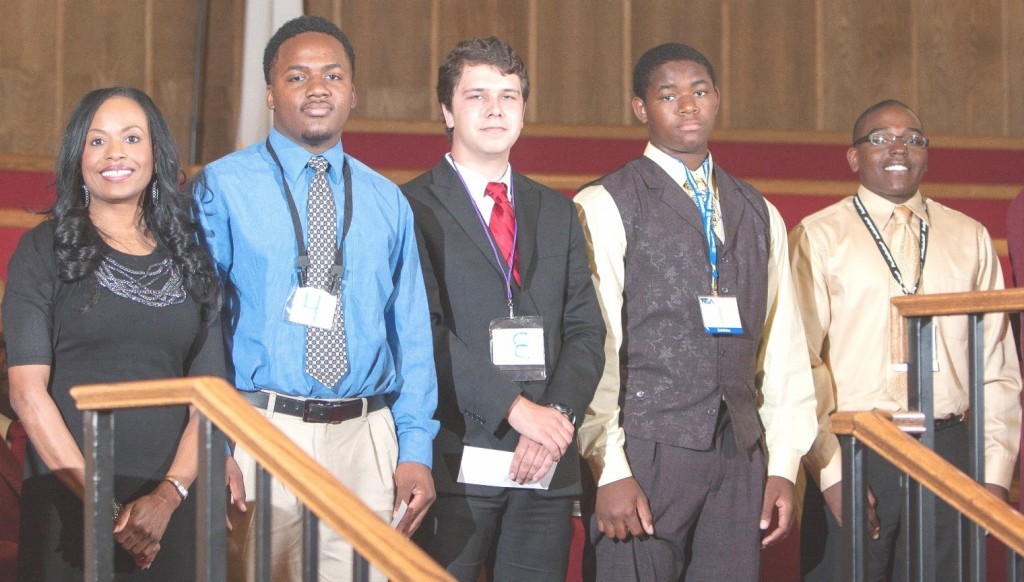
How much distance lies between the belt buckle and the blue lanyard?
Result: 926mm

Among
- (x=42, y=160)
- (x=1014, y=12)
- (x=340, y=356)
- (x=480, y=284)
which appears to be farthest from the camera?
(x=1014, y=12)

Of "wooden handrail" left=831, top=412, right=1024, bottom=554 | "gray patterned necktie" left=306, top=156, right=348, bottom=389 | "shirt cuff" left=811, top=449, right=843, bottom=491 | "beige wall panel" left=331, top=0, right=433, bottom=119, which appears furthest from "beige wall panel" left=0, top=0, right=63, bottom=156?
"wooden handrail" left=831, top=412, right=1024, bottom=554

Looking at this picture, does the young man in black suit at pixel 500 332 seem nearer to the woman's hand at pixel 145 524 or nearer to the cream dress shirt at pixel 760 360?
the cream dress shirt at pixel 760 360

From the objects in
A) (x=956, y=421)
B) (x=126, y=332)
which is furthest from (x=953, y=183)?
(x=126, y=332)

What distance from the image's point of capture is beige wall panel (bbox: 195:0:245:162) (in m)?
5.36

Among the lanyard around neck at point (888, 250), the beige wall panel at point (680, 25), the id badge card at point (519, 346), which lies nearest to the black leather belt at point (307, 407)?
the id badge card at point (519, 346)

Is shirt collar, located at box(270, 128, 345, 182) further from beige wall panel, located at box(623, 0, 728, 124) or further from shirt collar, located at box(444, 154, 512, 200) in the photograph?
beige wall panel, located at box(623, 0, 728, 124)

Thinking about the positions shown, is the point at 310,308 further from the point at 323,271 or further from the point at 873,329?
the point at 873,329

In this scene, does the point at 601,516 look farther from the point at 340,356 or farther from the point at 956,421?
the point at 956,421

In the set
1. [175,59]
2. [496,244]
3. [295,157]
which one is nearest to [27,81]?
[175,59]

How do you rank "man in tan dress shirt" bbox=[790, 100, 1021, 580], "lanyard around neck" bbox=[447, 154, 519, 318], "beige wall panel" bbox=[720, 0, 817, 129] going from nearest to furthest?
"lanyard around neck" bbox=[447, 154, 519, 318] → "man in tan dress shirt" bbox=[790, 100, 1021, 580] → "beige wall panel" bbox=[720, 0, 817, 129]

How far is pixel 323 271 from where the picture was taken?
237 cm

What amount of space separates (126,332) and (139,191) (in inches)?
12.1

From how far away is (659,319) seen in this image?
8.90 feet
